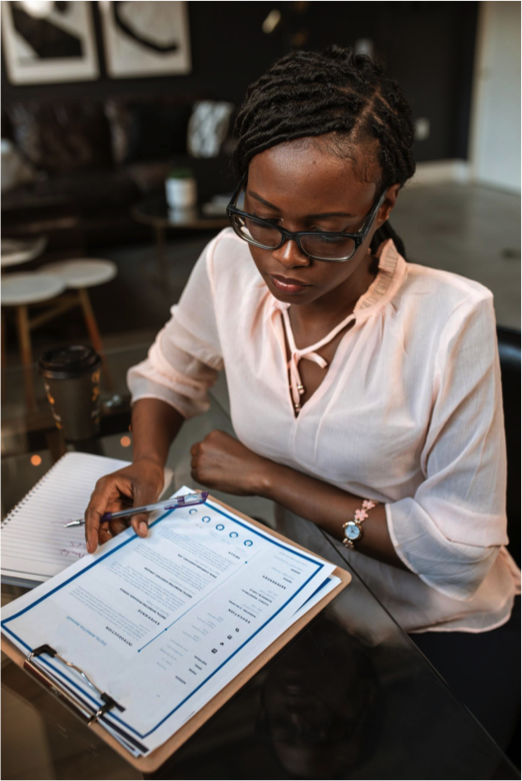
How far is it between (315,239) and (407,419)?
284mm

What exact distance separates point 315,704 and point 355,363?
44cm

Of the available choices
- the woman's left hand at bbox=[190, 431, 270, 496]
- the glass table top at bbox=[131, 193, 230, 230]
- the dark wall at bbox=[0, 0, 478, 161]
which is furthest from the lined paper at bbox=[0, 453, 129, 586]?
the dark wall at bbox=[0, 0, 478, 161]

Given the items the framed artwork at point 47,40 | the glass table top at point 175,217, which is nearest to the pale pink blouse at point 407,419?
the glass table top at point 175,217

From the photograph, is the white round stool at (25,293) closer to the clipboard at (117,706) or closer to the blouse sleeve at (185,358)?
the blouse sleeve at (185,358)

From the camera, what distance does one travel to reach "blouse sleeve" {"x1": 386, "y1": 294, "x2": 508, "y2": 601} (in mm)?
818

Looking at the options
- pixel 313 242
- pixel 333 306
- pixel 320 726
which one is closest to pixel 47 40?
pixel 333 306

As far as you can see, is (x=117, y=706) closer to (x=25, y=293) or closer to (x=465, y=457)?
(x=465, y=457)

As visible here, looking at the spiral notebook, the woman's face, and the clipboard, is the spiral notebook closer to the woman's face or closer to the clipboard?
the clipboard

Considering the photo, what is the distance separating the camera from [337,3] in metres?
5.86

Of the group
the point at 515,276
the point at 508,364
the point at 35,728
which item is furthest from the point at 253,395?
the point at 515,276

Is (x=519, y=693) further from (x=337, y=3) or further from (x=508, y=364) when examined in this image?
(x=337, y=3)

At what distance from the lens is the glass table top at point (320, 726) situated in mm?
577

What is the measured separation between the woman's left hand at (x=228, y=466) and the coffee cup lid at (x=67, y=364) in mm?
246

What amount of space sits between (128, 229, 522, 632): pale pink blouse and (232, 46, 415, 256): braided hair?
18 centimetres
